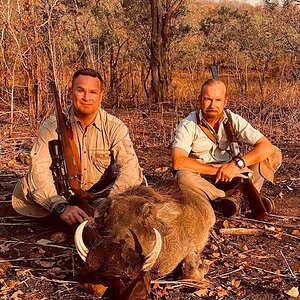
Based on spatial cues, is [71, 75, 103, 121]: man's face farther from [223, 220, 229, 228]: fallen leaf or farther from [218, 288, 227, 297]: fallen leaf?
[218, 288, 227, 297]: fallen leaf

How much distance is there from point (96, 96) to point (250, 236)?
1.62 meters

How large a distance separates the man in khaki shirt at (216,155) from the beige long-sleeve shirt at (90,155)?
420 millimetres

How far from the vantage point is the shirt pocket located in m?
4.11

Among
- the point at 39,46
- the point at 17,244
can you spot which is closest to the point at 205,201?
the point at 17,244

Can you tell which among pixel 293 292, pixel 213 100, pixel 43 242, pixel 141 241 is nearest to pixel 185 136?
pixel 213 100

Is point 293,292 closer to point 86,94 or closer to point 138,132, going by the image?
point 86,94

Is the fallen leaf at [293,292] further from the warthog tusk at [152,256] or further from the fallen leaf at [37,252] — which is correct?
the fallen leaf at [37,252]

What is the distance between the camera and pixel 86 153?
4.11m

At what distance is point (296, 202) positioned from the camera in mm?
4805

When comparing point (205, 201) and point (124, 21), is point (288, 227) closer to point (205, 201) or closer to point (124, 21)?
point (205, 201)

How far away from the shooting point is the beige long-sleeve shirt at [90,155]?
153 inches

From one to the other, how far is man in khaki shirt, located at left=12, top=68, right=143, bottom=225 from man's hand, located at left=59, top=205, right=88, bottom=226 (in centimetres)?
17

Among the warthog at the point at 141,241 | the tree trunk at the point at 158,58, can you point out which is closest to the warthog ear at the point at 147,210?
the warthog at the point at 141,241

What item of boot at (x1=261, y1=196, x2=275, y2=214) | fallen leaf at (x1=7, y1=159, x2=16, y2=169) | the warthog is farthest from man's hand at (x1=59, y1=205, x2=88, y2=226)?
fallen leaf at (x1=7, y1=159, x2=16, y2=169)
